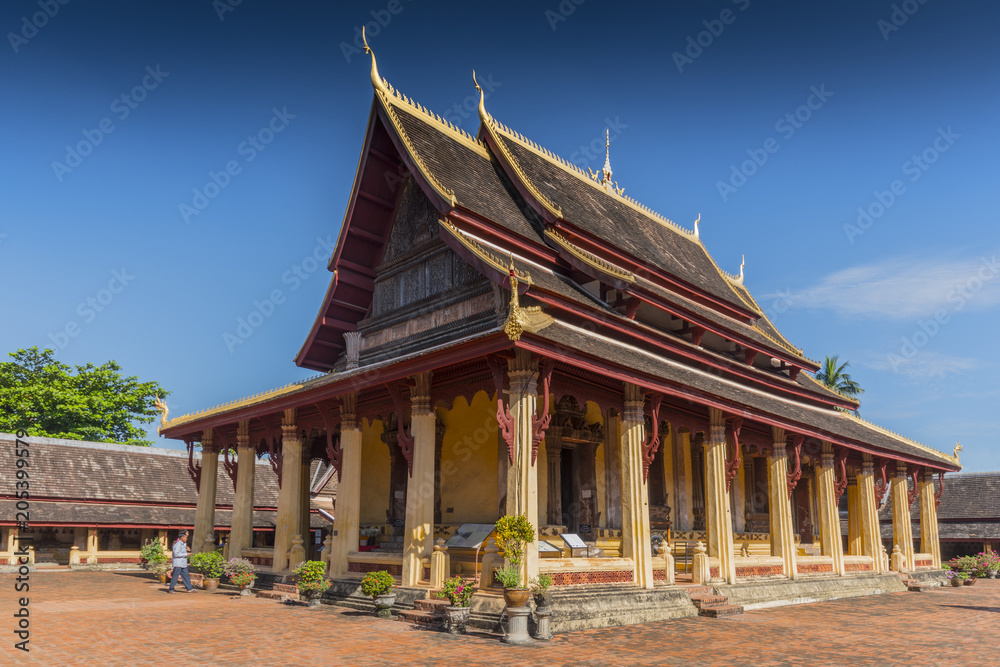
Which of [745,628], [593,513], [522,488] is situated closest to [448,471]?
[593,513]

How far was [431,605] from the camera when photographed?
1311 cm

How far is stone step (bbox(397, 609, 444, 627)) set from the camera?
504 inches

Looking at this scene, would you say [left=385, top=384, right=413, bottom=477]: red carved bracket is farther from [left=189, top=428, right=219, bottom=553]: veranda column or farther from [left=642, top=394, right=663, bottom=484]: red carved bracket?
[left=189, top=428, right=219, bottom=553]: veranda column

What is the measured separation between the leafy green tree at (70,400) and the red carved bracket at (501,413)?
129 feet

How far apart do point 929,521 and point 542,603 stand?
22.4 metres

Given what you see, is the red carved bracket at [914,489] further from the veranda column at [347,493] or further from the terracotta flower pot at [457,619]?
the terracotta flower pot at [457,619]

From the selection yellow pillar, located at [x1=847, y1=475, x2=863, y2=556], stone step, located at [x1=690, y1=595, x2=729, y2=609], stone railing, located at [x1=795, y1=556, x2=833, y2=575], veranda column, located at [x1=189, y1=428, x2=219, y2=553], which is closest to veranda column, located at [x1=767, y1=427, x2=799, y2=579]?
stone railing, located at [x1=795, y1=556, x2=833, y2=575]

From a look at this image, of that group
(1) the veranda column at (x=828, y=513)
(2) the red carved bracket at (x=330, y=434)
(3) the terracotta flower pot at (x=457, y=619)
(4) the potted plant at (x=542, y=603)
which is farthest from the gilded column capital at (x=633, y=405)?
(1) the veranda column at (x=828, y=513)

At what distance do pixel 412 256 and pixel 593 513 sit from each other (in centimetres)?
761

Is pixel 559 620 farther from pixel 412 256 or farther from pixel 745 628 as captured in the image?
pixel 412 256

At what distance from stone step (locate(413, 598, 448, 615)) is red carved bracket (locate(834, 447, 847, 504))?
13.3 m

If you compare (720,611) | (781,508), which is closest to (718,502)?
(781,508)

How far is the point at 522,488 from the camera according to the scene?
12695 millimetres

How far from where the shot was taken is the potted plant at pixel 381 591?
1371 centimetres
